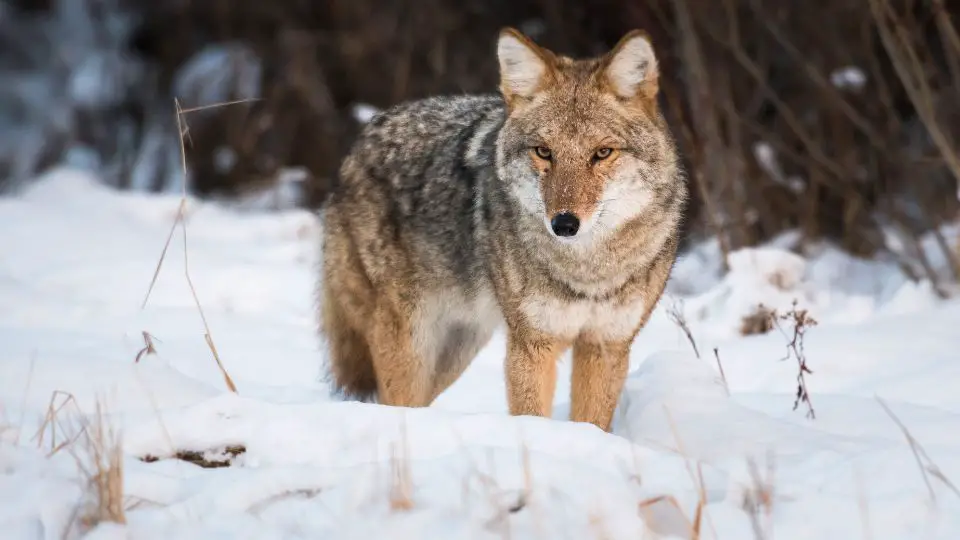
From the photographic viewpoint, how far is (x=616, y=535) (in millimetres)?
2650

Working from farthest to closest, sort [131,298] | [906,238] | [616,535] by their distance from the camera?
[906,238]
[131,298]
[616,535]

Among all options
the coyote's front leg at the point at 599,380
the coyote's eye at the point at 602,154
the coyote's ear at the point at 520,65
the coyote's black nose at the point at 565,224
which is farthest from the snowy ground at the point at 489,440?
the coyote's ear at the point at 520,65

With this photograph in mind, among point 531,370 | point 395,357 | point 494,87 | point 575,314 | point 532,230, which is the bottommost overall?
point 395,357

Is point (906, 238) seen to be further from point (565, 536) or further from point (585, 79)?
point (565, 536)

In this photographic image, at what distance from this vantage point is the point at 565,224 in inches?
151

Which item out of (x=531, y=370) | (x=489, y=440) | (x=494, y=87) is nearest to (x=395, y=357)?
(x=531, y=370)

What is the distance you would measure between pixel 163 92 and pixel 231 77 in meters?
3.50

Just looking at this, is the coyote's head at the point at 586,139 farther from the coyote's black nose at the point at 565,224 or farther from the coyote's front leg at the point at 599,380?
the coyote's front leg at the point at 599,380

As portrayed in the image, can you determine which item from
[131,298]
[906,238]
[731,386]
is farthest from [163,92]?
[731,386]

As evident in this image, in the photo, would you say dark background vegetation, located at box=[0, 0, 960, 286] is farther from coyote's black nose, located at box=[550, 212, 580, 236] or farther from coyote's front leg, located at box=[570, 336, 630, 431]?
coyote's black nose, located at box=[550, 212, 580, 236]

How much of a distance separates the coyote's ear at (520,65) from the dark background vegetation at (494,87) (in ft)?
6.34

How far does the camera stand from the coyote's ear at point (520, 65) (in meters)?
4.27

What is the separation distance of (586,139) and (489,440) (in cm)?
133

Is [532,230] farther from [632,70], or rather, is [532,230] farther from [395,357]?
[395,357]
